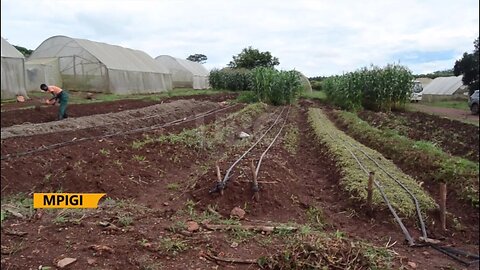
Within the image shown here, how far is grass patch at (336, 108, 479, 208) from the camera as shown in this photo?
5.23m

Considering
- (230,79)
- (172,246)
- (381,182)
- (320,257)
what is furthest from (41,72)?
(230,79)

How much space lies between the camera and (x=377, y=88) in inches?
646

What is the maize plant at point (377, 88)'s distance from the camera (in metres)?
15.7

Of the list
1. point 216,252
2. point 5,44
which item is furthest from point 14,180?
point 216,252

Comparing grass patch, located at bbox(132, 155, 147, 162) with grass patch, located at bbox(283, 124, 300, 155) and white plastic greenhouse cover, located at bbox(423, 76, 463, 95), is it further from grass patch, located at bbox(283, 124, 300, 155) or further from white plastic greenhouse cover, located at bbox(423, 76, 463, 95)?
white plastic greenhouse cover, located at bbox(423, 76, 463, 95)

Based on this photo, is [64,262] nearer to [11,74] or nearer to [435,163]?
[11,74]

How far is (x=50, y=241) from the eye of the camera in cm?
193

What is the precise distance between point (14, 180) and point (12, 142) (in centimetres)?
18

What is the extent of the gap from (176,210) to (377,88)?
14253 millimetres

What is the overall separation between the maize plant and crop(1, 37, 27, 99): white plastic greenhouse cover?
51.8 feet

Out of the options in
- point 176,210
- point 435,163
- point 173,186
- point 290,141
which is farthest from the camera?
point 290,141

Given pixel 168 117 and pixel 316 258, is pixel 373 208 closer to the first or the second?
pixel 316 258

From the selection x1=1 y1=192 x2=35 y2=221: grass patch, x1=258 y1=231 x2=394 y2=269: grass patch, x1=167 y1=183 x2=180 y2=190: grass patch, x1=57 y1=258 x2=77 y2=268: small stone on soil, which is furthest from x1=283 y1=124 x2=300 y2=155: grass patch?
x1=1 y1=192 x2=35 y2=221: grass patch

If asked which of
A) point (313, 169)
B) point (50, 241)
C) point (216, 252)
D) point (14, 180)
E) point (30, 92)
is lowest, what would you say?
point (313, 169)
